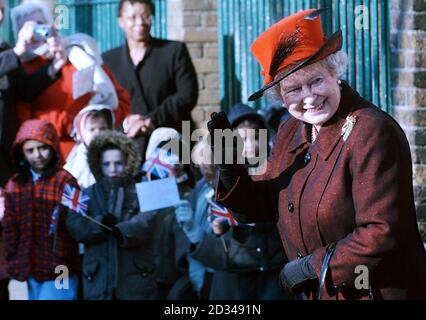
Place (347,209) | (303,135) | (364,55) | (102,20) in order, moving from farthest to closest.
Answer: (102,20), (364,55), (303,135), (347,209)

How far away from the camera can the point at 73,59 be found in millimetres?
8023

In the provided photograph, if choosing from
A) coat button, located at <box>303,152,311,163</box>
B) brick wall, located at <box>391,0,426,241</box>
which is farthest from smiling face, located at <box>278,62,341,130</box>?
A: brick wall, located at <box>391,0,426,241</box>

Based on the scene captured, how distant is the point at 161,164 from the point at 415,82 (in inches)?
63.4

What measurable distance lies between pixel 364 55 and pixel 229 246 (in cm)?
158

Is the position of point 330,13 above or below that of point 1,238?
above

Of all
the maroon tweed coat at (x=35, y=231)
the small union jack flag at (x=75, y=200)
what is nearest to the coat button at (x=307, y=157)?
the small union jack flag at (x=75, y=200)

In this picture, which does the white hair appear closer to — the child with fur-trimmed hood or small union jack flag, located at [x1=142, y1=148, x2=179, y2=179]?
the child with fur-trimmed hood

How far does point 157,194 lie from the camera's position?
7102 millimetres

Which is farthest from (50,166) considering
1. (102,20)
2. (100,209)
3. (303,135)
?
(102,20)

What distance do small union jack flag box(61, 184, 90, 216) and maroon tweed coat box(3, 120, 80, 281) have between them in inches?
2.6

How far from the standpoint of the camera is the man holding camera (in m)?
7.70

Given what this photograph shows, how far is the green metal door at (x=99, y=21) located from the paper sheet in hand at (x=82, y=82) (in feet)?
8.44

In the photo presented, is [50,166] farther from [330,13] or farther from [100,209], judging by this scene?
[330,13]

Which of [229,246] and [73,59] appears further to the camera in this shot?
[73,59]
